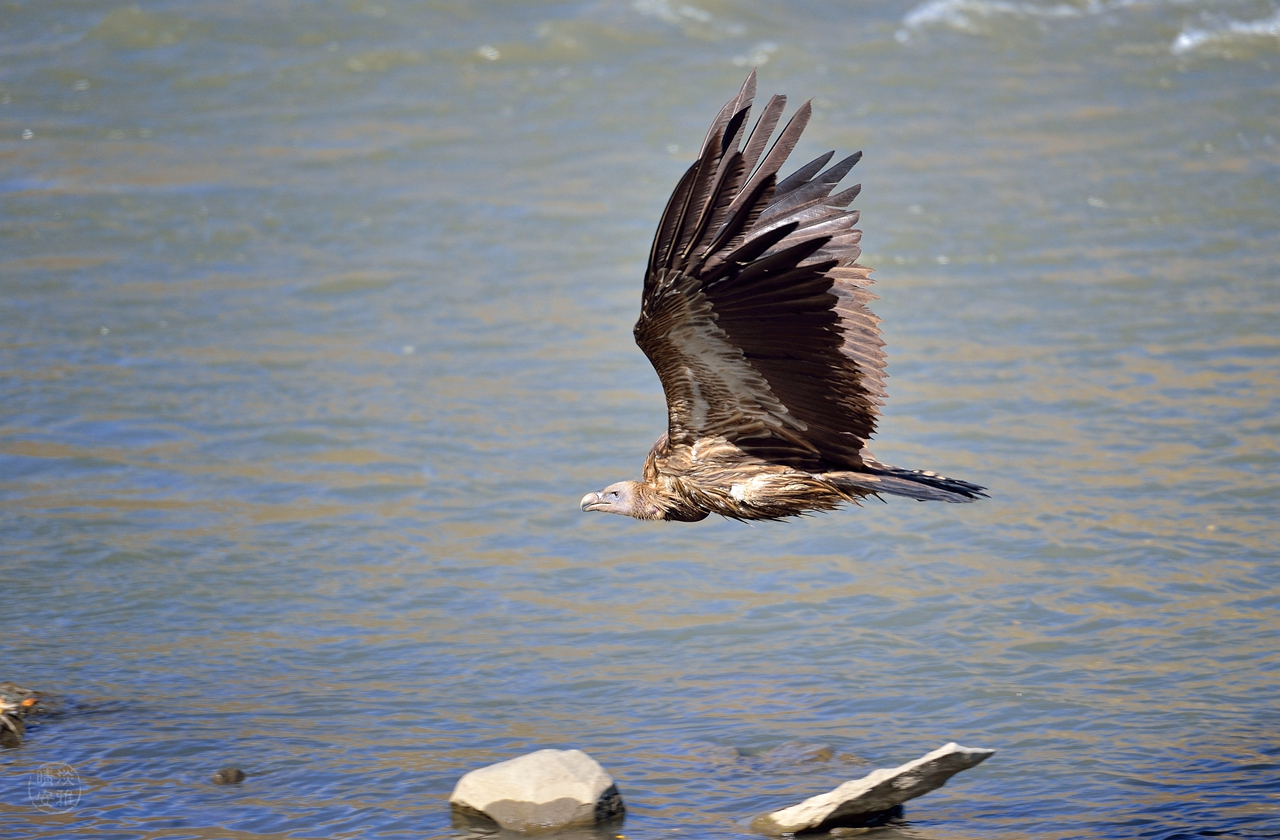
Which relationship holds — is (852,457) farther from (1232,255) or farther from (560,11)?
(560,11)

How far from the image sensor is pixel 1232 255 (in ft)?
42.0

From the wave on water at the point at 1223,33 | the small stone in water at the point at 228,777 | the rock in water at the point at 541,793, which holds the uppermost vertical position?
the wave on water at the point at 1223,33

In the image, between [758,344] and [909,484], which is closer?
[758,344]

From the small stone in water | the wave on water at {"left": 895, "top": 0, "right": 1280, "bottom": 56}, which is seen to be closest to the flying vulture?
the small stone in water

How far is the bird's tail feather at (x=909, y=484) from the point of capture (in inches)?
200

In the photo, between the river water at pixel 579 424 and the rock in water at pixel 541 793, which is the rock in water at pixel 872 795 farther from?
the rock in water at pixel 541 793

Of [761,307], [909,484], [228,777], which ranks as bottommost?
[228,777]

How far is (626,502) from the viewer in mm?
6051

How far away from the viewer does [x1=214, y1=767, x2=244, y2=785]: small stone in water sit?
5969mm

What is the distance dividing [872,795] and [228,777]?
254 centimetres

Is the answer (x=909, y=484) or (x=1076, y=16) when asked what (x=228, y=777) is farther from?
(x=1076, y=16)

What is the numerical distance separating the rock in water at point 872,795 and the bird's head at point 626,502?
1.28 m

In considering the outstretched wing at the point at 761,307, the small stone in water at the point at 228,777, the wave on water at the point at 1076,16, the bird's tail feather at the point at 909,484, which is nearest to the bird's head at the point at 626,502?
the outstretched wing at the point at 761,307

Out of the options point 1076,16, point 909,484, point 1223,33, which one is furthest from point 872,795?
point 1076,16
